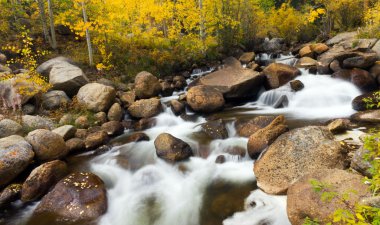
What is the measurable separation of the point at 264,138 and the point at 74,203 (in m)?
5.20

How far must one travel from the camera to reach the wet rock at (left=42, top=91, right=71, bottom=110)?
12648 mm

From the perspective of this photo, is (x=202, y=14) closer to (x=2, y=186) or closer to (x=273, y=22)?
(x=273, y=22)

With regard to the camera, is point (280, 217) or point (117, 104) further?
point (117, 104)

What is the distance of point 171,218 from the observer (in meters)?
6.88

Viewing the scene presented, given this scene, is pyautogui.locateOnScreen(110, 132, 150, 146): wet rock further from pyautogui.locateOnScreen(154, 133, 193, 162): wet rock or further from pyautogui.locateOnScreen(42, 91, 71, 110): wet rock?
pyautogui.locateOnScreen(42, 91, 71, 110): wet rock

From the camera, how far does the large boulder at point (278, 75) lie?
14344 millimetres

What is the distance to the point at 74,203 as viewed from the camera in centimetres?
699

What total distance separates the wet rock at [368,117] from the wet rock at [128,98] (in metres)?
9.25

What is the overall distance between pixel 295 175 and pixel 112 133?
736 cm

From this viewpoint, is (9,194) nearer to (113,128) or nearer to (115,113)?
(113,128)

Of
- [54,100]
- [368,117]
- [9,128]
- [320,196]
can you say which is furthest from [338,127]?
[54,100]

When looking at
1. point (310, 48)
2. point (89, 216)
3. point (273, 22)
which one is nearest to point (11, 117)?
point (89, 216)

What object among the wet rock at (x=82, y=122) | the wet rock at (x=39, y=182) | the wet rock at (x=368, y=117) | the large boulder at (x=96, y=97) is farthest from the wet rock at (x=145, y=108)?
the wet rock at (x=368, y=117)

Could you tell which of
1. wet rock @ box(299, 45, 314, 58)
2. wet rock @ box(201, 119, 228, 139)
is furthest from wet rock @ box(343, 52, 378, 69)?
wet rock @ box(201, 119, 228, 139)
